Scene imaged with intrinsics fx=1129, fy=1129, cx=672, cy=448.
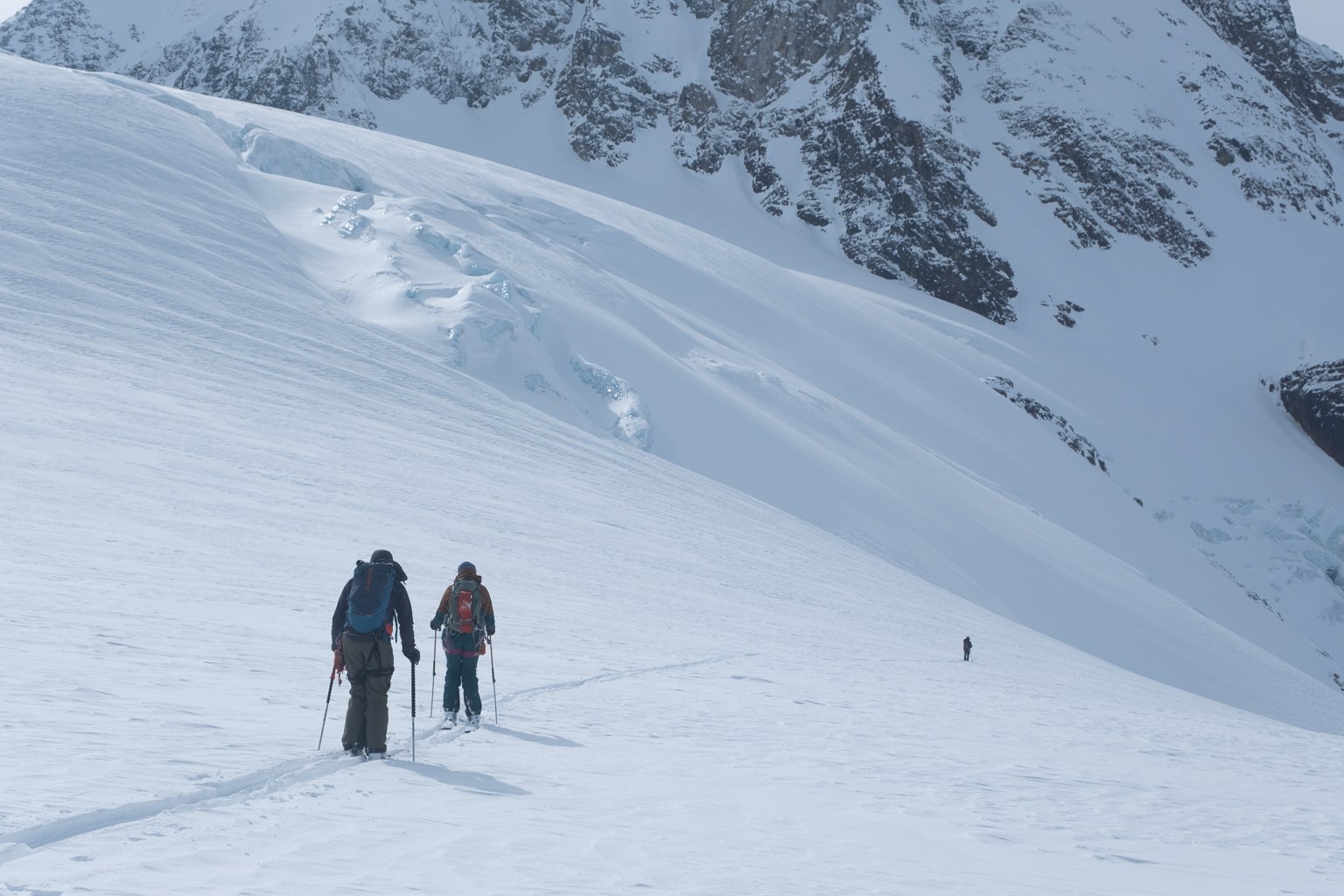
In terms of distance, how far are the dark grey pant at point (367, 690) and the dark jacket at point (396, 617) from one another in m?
0.05

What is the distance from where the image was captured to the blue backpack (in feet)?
26.2

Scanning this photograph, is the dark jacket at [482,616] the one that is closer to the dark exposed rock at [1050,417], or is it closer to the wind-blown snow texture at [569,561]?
the wind-blown snow texture at [569,561]

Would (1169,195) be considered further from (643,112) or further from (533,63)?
(533,63)

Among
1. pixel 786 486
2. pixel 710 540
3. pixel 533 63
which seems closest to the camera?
pixel 710 540

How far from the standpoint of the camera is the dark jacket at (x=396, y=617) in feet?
26.3

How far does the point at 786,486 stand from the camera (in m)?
30.9

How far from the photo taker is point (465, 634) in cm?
963

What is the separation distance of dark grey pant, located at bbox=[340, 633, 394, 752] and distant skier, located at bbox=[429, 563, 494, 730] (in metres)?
1.44

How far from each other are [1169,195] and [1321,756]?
85.3 m

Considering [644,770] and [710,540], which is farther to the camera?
[710,540]

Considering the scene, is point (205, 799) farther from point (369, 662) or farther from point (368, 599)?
point (368, 599)

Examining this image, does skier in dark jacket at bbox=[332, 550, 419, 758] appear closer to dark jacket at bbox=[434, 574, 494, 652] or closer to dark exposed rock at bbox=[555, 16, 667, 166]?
dark jacket at bbox=[434, 574, 494, 652]

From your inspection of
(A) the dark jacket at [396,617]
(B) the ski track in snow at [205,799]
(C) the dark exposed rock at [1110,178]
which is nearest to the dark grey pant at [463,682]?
(B) the ski track in snow at [205,799]

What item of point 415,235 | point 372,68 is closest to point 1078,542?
point 415,235
